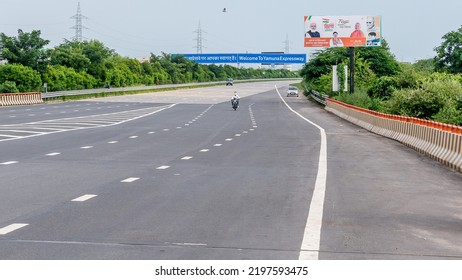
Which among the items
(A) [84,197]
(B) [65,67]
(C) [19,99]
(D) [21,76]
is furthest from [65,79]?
(A) [84,197]

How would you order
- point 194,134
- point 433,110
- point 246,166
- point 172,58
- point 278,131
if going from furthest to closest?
point 172,58 → point 433,110 → point 278,131 → point 194,134 → point 246,166

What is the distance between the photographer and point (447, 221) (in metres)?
10.6

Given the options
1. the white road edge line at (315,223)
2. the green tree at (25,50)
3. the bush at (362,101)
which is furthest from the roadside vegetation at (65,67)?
the white road edge line at (315,223)

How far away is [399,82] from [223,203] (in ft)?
142

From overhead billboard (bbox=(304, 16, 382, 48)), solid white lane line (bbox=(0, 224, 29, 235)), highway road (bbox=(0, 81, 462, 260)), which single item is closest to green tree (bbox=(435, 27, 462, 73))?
overhead billboard (bbox=(304, 16, 382, 48))

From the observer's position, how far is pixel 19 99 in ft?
208

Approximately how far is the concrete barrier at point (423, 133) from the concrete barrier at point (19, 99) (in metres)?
31.9

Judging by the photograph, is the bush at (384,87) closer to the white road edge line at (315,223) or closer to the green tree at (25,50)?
the green tree at (25,50)

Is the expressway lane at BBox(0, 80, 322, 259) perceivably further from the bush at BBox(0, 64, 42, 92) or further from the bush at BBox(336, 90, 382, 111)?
the bush at BBox(0, 64, 42, 92)

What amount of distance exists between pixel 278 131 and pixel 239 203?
840 inches

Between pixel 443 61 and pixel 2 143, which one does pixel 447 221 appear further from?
pixel 443 61


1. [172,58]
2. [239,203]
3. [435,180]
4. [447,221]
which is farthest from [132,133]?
[172,58]

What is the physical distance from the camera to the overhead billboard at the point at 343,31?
65.4 m
